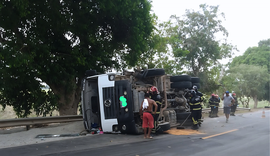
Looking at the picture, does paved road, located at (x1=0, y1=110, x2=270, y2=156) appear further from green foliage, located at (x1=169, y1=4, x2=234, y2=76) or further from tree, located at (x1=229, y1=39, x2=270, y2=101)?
tree, located at (x1=229, y1=39, x2=270, y2=101)

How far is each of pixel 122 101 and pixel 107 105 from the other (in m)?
0.59

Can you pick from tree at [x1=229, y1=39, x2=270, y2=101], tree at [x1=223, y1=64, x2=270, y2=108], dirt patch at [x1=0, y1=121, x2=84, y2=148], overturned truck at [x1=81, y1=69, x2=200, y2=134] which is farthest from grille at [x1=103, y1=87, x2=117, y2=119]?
tree at [x1=229, y1=39, x2=270, y2=101]

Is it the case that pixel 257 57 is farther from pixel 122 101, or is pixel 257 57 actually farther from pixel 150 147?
pixel 150 147

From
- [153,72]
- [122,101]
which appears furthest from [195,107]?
[122,101]

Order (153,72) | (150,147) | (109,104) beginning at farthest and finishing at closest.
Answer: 1. (153,72)
2. (109,104)
3. (150,147)

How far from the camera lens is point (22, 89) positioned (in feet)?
42.5

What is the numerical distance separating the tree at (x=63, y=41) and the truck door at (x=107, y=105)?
3.35 m

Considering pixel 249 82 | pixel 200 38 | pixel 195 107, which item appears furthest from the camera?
pixel 249 82

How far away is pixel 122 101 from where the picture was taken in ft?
29.2

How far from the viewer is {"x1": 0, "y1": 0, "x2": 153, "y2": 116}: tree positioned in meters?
10.7

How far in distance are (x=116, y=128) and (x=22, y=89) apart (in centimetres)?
641

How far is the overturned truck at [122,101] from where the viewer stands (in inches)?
351

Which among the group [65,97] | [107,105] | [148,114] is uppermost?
[65,97]

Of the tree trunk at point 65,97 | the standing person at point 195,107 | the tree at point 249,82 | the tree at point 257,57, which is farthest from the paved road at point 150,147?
the tree at point 257,57
